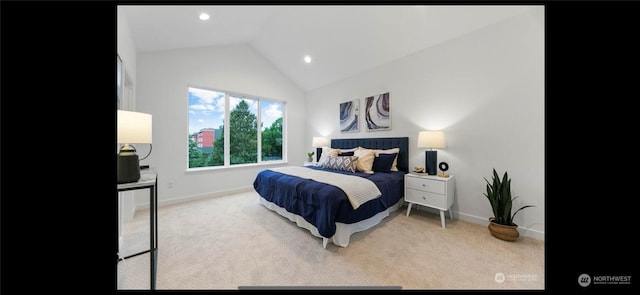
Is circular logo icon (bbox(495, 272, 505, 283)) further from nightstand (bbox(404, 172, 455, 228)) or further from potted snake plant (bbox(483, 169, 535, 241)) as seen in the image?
nightstand (bbox(404, 172, 455, 228))

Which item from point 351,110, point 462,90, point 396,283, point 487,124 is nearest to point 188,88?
point 351,110

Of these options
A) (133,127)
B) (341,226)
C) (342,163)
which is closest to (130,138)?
(133,127)

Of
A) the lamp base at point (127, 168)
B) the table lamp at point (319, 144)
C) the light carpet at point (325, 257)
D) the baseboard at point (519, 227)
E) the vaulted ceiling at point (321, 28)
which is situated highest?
the vaulted ceiling at point (321, 28)

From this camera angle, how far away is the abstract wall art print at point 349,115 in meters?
3.79

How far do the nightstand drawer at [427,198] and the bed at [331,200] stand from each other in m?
0.14

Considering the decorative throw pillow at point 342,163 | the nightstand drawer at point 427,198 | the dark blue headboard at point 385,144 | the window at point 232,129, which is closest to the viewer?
the nightstand drawer at point 427,198

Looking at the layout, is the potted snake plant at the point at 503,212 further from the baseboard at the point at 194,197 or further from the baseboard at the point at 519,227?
the baseboard at the point at 194,197

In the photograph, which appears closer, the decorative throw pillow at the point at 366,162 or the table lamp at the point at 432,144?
the table lamp at the point at 432,144

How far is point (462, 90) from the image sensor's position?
2.51 m

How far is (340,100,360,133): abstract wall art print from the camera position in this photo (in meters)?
3.79

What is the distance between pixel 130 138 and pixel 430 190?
2.81 metres
